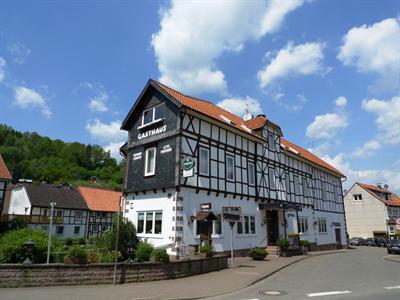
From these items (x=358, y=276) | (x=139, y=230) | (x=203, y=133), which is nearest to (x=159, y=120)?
(x=203, y=133)

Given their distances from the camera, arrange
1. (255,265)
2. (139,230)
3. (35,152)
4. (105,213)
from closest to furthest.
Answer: (255,265) < (139,230) < (105,213) < (35,152)

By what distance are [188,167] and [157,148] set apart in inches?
146

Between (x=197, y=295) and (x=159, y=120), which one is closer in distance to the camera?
(x=197, y=295)

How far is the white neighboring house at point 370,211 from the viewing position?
57.3m

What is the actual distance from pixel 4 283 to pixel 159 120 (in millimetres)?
12877

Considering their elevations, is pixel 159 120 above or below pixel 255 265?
above

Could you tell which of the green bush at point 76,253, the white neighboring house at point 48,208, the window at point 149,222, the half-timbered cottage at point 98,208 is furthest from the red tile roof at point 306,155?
the white neighboring house at point 48,208

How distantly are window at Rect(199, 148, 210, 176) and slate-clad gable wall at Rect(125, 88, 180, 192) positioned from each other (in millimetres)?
1929

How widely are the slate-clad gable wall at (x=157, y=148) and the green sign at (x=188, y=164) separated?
1.81 feet

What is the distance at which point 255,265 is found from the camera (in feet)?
58.9

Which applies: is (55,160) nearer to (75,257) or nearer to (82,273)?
(75,257)

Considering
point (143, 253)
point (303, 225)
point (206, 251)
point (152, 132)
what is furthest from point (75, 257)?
point (303, 225)

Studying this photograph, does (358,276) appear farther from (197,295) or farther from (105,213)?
(105,213)

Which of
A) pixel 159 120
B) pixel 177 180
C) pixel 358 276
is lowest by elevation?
pixel 358 276
